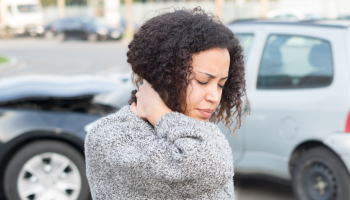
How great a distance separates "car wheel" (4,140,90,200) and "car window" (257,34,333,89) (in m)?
1.76

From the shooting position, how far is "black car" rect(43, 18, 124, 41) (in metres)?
28.2

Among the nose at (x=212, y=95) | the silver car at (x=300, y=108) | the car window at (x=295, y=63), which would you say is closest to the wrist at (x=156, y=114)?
the nose at (x=212, y=95)

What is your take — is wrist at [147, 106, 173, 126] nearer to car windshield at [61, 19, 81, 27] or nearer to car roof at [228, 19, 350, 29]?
car roof at [228, 19, 350, 29]

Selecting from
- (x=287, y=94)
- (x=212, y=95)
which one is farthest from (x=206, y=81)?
(x=287, y=94)

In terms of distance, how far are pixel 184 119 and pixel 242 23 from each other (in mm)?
3413

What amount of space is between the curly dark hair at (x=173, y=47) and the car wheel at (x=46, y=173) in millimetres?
2658

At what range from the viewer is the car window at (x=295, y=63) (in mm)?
3682

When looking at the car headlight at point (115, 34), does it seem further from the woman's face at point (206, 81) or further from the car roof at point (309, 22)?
the woman's face at point (206, 81)

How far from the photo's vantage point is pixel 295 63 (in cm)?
389

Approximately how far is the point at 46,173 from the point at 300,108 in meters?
2.16

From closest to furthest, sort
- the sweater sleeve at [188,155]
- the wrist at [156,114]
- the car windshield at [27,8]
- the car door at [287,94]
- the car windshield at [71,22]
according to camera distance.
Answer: the sweater sleeve at [188,155], the wrist at [156,114], the car door at [287,94], the car windshield at [71,22], the car windshield at [27,8]

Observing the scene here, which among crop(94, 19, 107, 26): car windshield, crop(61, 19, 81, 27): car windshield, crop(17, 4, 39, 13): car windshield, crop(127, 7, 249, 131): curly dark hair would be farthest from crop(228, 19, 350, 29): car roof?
crop(17, 4, 39, 13): car windshield

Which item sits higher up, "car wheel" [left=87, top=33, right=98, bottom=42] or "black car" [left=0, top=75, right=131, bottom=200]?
"black car" [left=0, top=75, right=131, bottom=200]

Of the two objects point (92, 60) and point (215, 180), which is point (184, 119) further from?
point (92, 60)
